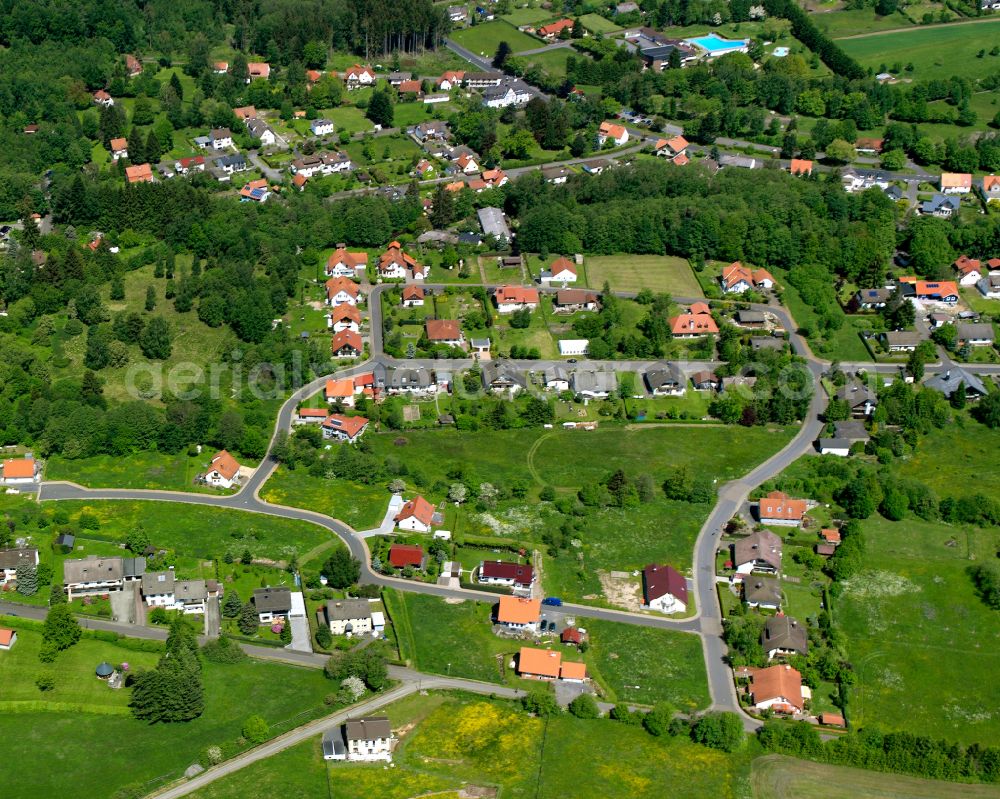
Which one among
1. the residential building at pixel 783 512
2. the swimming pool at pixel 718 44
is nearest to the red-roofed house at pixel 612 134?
the swimming pool at pixel 718 44

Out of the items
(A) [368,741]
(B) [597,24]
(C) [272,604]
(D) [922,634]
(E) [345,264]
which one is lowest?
(A) [368,741]

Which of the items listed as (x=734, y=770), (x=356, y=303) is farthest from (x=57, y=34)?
(x=734, y=770)

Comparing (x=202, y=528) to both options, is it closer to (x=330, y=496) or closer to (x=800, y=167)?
(x=330, y=496)

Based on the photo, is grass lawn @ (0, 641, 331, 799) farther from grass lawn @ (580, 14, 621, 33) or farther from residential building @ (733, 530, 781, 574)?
grass lawn @ (580, 14, 621, 33)

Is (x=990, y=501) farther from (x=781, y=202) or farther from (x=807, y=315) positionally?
(x=781, y=202)

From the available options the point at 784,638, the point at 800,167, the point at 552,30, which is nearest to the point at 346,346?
the point at 784,638

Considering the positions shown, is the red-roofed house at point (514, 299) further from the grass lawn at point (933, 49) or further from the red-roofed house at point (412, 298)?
the grass lawn at point (933, 49)
